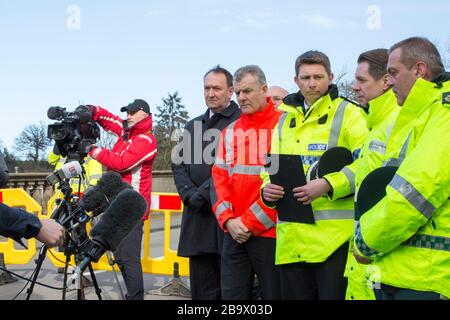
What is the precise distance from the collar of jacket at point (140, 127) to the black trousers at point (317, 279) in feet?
8.60

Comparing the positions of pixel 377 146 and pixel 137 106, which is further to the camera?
pixel 137 106

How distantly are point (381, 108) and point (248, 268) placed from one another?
189 centimetres

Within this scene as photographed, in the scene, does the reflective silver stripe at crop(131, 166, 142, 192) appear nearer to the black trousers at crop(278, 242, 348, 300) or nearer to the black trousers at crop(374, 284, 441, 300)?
the black trousers at crop(278, 242, 348, 300)

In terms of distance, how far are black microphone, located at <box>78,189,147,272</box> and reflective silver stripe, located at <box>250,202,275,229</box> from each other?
119 centimetres

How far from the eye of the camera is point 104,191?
11.8 ft

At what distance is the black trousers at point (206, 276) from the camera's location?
498 centimetres

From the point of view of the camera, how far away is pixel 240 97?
4430 mm

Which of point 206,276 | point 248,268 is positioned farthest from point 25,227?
point 206,276

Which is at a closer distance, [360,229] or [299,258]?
[360,229]

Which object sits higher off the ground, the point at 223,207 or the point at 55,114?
the point at 55,114

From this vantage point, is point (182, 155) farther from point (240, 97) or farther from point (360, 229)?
point (360, 229)

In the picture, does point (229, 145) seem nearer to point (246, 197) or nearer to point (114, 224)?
point (246, 197)

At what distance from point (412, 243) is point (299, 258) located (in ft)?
4.08
